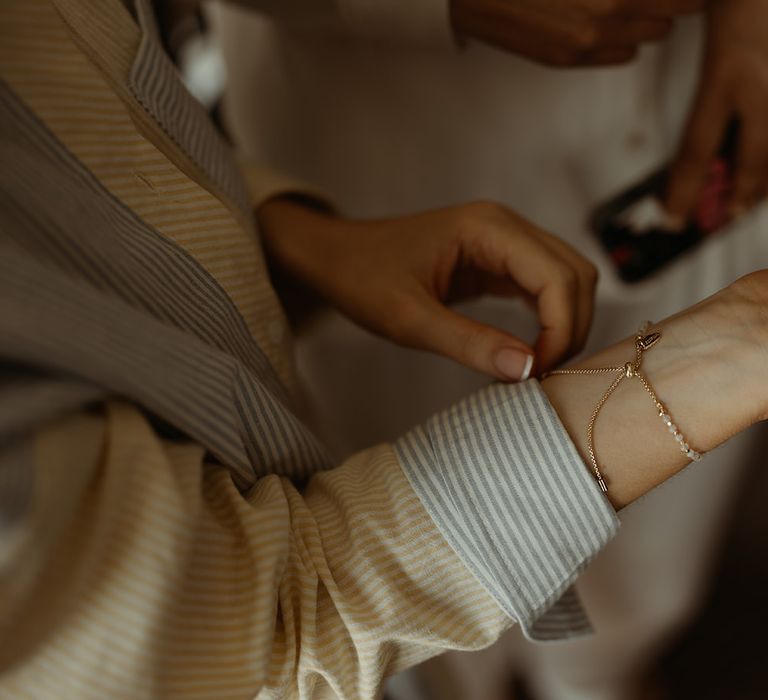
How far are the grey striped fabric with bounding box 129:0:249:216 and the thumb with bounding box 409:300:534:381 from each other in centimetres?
16

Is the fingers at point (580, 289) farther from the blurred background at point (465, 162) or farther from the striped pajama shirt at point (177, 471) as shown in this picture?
the blurred background at point (465, 162)

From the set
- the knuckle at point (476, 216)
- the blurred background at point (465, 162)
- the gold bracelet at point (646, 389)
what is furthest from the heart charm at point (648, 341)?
the blurred background at point (465, 162)

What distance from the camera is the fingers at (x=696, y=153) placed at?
695mm

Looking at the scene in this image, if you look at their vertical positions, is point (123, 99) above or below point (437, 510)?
above

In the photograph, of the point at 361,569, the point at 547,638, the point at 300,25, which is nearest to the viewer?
the point at 361,569

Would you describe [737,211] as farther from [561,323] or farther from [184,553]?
[184,553]

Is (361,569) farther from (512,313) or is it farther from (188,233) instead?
(512,313)

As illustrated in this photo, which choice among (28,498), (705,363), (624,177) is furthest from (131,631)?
(624,177)

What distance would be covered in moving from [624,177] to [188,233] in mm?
484

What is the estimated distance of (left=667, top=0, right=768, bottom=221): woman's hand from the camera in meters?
0.66

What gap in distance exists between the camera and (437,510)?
42cm

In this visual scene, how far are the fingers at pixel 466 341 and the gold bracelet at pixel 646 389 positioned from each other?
36 millimetres

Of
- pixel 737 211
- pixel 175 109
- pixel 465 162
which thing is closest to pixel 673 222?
pixel 737 211

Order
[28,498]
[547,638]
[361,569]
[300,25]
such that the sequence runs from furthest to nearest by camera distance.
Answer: [300,25]
[547,638]
[361,569]
[28,498]
